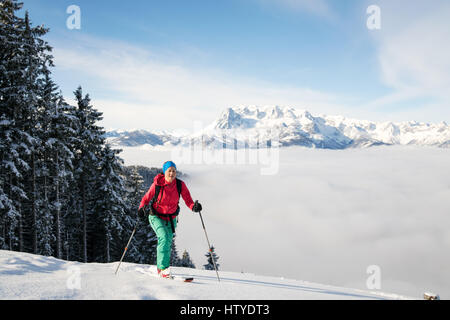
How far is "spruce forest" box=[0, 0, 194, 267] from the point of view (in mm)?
14891

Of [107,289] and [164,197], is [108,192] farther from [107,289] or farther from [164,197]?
[107,289]

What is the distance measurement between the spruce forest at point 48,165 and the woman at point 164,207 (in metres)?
12.2

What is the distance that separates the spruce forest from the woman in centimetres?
1224

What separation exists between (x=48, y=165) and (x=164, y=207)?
1724 cm

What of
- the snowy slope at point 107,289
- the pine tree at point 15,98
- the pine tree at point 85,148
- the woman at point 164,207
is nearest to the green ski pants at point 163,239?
the woman at point 164,207

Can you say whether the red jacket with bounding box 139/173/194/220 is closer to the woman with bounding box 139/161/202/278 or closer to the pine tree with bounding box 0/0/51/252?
the woman with bounding box 139/161/202/278

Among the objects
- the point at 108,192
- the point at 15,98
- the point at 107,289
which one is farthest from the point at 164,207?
the point at 108,192

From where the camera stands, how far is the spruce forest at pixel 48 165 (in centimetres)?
1489

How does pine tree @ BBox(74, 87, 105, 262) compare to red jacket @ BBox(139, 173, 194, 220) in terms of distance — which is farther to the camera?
pine tree @ BBox(74, 87, 105, 262)

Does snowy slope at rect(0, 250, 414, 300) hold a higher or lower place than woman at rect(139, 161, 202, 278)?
lower

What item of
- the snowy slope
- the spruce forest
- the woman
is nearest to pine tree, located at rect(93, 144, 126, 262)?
the spruce forest

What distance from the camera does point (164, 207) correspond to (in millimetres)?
5844
